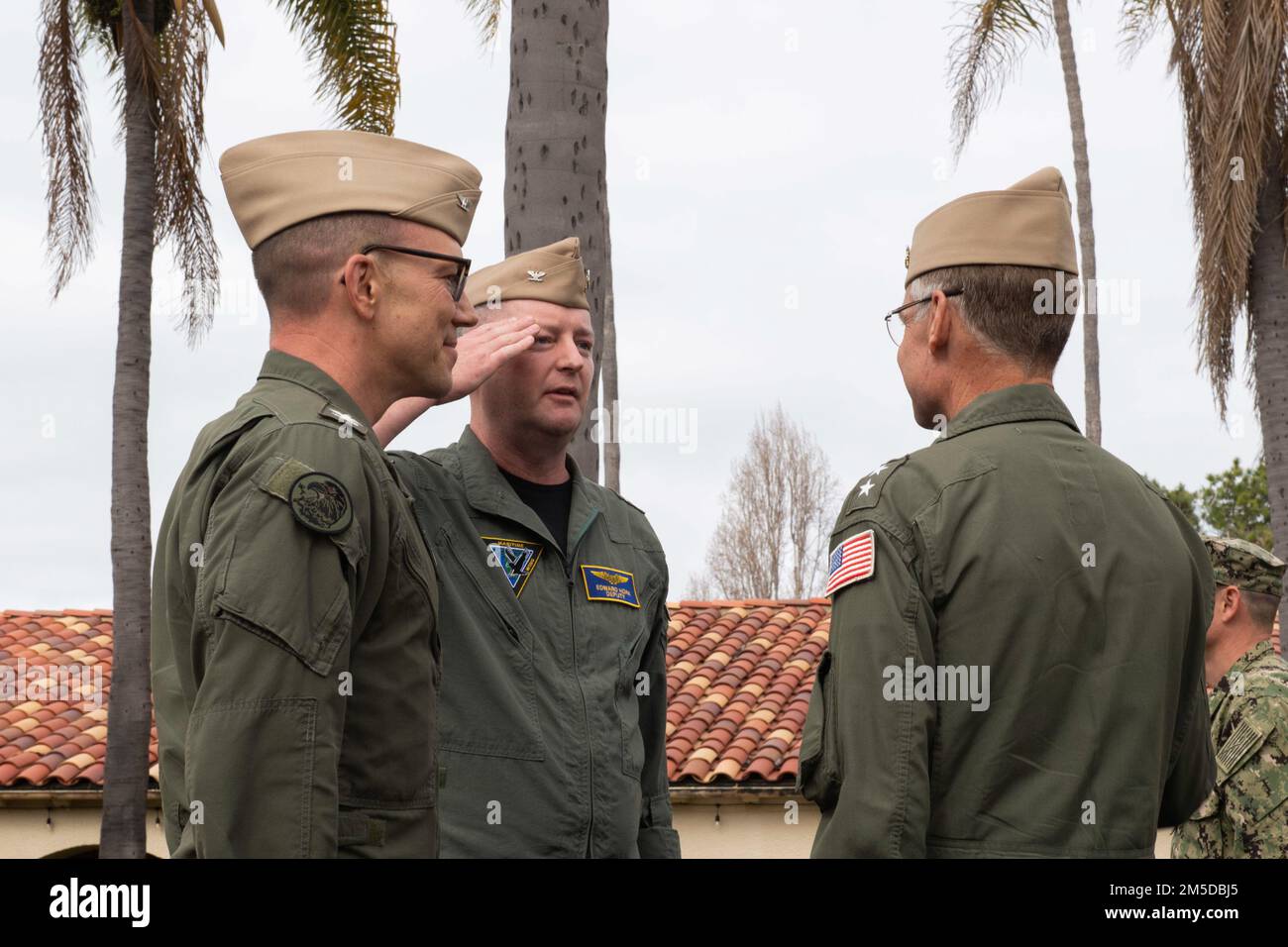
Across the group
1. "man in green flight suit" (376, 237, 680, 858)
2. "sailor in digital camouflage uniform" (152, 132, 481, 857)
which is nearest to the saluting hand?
"man in green flight suit" (376, 237, 680, 858)

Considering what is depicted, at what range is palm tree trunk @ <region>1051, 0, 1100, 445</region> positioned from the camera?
18.3 metres

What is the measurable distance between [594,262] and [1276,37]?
35.7 feet

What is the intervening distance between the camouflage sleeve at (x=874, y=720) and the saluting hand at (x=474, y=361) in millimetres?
1065

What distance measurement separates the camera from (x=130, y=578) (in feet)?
41.8

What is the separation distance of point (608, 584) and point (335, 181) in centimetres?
133

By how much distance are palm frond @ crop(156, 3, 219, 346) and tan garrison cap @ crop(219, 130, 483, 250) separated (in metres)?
11.5

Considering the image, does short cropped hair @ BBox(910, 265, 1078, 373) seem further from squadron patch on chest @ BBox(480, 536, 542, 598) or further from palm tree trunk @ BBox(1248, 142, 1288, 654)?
palm tree trunk @ BBox(1248, 142, 1288, 654)

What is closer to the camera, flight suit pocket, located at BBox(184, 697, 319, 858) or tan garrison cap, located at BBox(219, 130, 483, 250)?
flight suit pocket, located at BBox(184, 697, 319, 858)

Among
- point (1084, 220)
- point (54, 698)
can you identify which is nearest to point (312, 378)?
point (54, 698)

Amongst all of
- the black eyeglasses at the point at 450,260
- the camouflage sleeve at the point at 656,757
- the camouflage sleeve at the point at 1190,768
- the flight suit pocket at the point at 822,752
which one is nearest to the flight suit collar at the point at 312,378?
the black eyeglasses at the point at 450,260

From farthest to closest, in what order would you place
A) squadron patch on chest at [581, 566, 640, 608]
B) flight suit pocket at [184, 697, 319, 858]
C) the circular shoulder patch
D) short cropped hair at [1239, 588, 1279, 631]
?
short cropped hair at [1239, 588, 1279, 631] < squadron patch on chest at [581, 566, 640, 608] < the circular shoulder patch < flight suit pocket at [184, 697, 319, 858]

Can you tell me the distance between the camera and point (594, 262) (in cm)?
500
